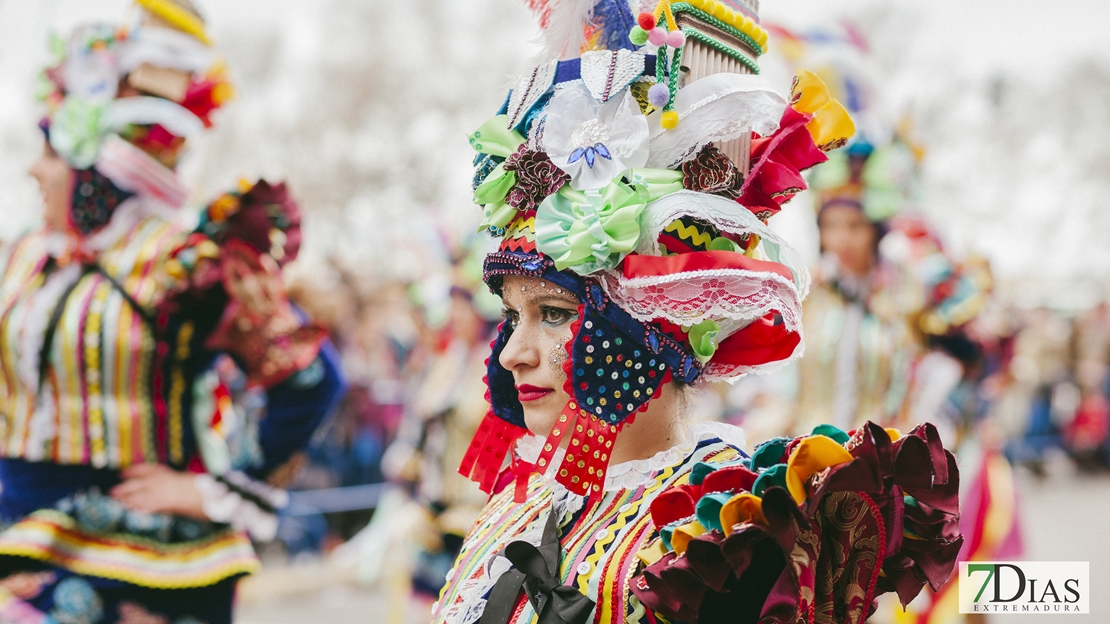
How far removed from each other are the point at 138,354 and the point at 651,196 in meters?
2.43

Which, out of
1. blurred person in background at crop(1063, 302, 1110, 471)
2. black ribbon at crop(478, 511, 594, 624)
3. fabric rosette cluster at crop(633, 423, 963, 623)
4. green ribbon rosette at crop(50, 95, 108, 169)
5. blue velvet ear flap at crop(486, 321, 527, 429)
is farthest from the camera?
blurred person in background at crop(1063, 302, 1110, 471)

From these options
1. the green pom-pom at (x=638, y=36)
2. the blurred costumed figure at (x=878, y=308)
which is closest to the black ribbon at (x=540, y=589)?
the green pom-pom at (x=638, y=36)

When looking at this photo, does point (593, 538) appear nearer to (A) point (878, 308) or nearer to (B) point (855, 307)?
(B) point (855, 307)

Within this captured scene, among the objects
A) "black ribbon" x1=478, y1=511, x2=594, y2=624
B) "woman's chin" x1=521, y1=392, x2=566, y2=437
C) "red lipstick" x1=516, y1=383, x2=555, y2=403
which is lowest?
"black ribbon" x1=478, y1=511, x2=594, y2=624

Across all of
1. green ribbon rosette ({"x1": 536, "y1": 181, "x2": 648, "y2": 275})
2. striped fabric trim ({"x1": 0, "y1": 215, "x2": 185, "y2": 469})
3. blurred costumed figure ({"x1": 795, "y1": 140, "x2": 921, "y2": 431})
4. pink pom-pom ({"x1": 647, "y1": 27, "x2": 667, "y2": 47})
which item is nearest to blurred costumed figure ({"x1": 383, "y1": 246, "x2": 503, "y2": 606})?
blurred costumed figure ({"x1": 795, "y1": 140, "x2": 921, "y2": 431})

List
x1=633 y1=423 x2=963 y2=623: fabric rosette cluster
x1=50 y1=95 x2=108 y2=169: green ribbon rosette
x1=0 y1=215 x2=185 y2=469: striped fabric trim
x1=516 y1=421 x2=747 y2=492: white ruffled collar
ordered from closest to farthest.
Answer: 1. x1=633 y1=423 x2=963 y2=623: fabric rosette cluster
2. x1=516 y1=421 x2=747 y2=492: white ruffled collar
3. x1=0 y1=215 x2=185 y2=469: striped fabric trim
4. x1=50 y1=95 x2=108 y2=169: green ribbon rosette

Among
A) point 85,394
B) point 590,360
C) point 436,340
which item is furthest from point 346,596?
point 590,360

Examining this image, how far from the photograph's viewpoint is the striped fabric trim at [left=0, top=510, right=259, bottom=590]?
11.3 feet

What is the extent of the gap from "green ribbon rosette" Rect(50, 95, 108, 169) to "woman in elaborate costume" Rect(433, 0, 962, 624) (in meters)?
2.23

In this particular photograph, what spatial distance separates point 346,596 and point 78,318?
17.9 feet

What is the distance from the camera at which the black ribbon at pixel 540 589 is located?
6.13 ft

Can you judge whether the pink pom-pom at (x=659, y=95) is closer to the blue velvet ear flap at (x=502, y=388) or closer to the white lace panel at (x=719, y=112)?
the white lace panel at (x=719, y=112)

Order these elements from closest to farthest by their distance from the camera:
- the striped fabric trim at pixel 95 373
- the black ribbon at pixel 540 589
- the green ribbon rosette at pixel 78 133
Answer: the black ribbon at pixel 540 589 < the striped fabric trim at pixel 95 373 < the green ribbon rosette at pixel 78 133

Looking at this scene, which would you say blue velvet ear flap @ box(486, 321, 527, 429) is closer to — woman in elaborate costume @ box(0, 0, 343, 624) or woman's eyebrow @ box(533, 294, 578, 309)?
woman's eyebrow @ box(533, 294, 578, 309)
